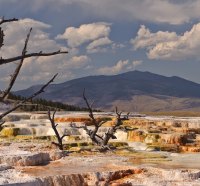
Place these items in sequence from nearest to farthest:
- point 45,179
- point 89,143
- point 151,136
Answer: point 45,179 < point 89,143 < point 151,136

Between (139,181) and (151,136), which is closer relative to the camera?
(139,181)

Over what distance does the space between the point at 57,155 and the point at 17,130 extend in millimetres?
19868

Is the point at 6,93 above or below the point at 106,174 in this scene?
above

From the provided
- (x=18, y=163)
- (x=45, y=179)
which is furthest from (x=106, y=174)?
(x=18, y=163)

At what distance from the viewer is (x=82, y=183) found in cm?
2128

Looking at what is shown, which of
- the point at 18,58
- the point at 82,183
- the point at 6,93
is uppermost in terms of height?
the point at 18,58

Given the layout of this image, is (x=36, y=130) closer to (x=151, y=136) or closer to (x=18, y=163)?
(x=151, y=136)

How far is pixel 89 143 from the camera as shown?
37500mm

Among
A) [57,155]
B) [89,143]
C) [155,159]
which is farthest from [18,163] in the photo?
[89,143]

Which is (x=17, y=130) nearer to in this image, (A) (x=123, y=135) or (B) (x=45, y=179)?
(A) (x=123, y=135)

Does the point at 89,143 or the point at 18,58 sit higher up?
the point at 18,58

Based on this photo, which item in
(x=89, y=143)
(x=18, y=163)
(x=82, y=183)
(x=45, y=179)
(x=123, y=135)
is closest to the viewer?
(x=45, y=179)

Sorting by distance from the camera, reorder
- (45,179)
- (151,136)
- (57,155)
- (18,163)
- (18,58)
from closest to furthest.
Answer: (18,58) → (45,179) → (18,163) → (57,155) → (151,136)

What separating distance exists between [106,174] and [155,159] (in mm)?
7544
